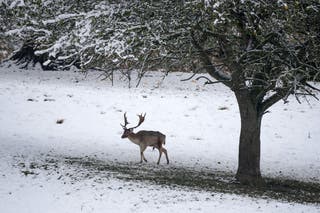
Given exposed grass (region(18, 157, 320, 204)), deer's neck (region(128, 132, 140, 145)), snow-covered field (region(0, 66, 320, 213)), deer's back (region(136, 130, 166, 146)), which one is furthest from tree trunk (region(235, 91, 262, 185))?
deer's neck (region(128, 132, 140, 145))

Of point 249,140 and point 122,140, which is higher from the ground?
point 249,140

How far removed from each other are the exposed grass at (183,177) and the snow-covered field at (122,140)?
150mm

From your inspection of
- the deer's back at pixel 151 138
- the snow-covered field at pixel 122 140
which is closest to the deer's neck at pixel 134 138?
the deer's back at pixel 151 138

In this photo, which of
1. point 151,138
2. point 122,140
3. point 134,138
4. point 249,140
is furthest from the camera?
point 122,140

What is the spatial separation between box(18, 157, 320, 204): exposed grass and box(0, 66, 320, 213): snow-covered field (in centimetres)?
15

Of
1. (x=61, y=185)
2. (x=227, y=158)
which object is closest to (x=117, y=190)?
(x=61, y=185)

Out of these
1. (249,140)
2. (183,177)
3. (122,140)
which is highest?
(249,140)

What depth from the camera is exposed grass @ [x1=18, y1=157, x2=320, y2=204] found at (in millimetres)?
10914

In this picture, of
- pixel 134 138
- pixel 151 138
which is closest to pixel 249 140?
pixel 151 138

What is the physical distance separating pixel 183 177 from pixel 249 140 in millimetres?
1930

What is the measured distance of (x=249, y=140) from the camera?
39.8 ft

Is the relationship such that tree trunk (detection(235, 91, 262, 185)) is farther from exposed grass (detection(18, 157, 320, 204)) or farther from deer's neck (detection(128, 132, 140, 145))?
deer's neck (detection(128, 132, 140, 145))

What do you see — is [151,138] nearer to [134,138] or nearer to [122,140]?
[134,138]

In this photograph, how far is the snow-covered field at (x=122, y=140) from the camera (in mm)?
9633
